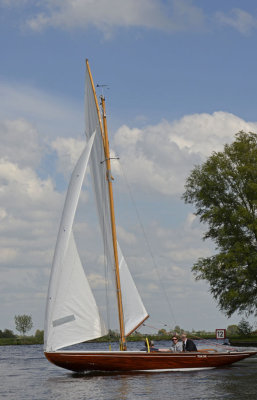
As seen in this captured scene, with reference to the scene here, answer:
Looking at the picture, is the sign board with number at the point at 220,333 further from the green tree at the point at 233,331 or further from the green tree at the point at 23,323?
the green tree at the point at 23,323

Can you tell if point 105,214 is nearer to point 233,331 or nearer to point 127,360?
point 127,360

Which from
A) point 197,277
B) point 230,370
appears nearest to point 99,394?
point 230,370

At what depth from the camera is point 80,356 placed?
31094mm

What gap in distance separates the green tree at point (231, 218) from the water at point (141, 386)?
1223 cm

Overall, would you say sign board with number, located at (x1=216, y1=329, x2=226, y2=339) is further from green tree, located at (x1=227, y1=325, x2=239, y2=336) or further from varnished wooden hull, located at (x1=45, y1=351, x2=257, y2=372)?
varnished wooden hull, located at (x1=45, y1=351, x2=257, y2=372)

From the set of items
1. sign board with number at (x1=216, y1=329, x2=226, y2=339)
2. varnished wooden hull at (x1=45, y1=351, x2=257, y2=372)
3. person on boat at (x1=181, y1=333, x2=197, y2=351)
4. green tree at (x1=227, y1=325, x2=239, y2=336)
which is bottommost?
varnished wooden hull at (x1=45, y1=351, x2=257, y2=372)

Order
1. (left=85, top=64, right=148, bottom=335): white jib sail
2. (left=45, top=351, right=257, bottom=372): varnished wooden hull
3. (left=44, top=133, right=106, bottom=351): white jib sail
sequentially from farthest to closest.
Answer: (left=85, top=64, right=148, bottom=335): white jib sail
(left=45, top=351, right=257, bottom=372): varnished wooden hull
(left=44, top=133, right=106, bottom=351): white jib sail

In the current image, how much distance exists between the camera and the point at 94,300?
31.4 m

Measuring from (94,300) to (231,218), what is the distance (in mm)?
18418

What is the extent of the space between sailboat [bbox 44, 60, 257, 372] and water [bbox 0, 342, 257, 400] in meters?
0.68

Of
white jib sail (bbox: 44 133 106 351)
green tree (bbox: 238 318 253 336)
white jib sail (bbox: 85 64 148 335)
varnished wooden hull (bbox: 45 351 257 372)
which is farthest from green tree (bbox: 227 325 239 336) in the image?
white jib sail (bbox: 44 133 106 351)

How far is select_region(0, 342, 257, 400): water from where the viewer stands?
24.7 m

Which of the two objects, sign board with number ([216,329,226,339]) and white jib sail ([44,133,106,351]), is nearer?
white jib sail ([44,133,106,351])

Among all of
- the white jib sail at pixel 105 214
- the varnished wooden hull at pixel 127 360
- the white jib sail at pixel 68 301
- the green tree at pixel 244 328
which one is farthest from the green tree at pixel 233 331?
the white jib sail at pixel 68 301
